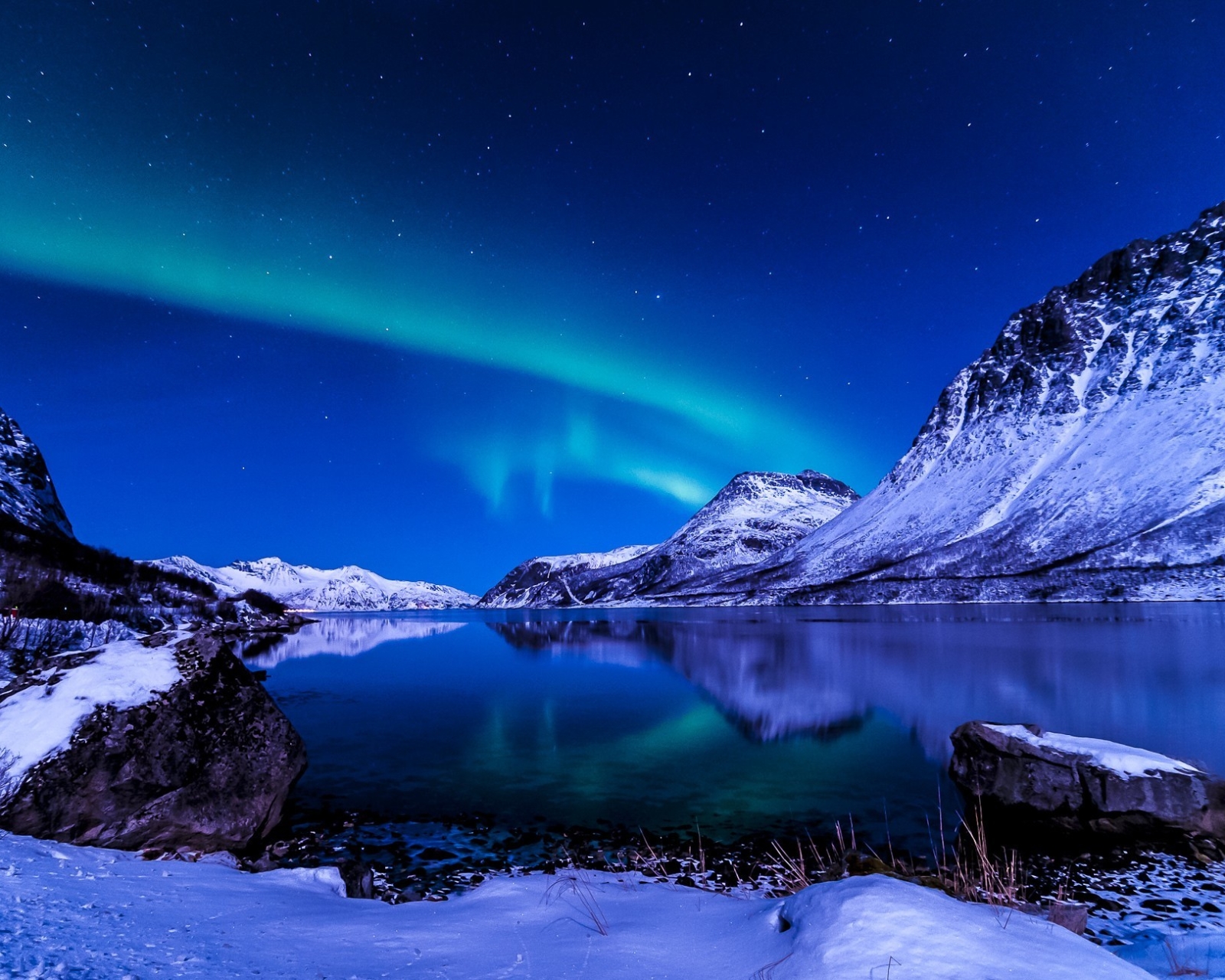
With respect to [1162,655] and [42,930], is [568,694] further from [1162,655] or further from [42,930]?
[1162,655]

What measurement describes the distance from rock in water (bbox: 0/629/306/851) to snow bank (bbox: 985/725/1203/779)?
→ 55.9ft

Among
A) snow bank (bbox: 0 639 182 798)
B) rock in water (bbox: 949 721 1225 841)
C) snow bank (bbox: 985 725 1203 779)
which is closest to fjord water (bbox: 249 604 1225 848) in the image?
rock in water (bbox: 949 721 1225 841)

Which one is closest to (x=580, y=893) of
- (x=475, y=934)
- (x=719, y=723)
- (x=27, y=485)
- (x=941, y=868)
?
(x=475, y=934)

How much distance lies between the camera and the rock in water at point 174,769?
950 cm

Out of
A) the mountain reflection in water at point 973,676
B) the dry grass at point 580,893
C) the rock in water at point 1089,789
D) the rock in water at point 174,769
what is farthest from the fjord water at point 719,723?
the dry grass at point 580,893

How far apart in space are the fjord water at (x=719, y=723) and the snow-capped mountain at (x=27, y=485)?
50.0 m

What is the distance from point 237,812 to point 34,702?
399 centimetres

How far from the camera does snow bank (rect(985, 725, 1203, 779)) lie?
12.7 meters

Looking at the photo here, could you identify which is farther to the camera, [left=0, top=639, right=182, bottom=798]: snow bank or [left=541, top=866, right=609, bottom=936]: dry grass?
[left=0, top=639, right=182, bottom=798]: snow bank

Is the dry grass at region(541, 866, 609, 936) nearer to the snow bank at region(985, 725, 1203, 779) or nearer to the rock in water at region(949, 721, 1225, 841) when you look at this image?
the rock in water at region(949, 721, 1225, 841)

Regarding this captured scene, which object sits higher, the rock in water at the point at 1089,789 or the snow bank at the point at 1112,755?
the snow bank at the point at 1112,755

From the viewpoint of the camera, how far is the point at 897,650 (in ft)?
171

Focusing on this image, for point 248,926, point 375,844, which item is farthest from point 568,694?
point 248,926

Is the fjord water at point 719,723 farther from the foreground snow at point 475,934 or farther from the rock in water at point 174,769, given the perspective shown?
the foreground snow at point 475,934
